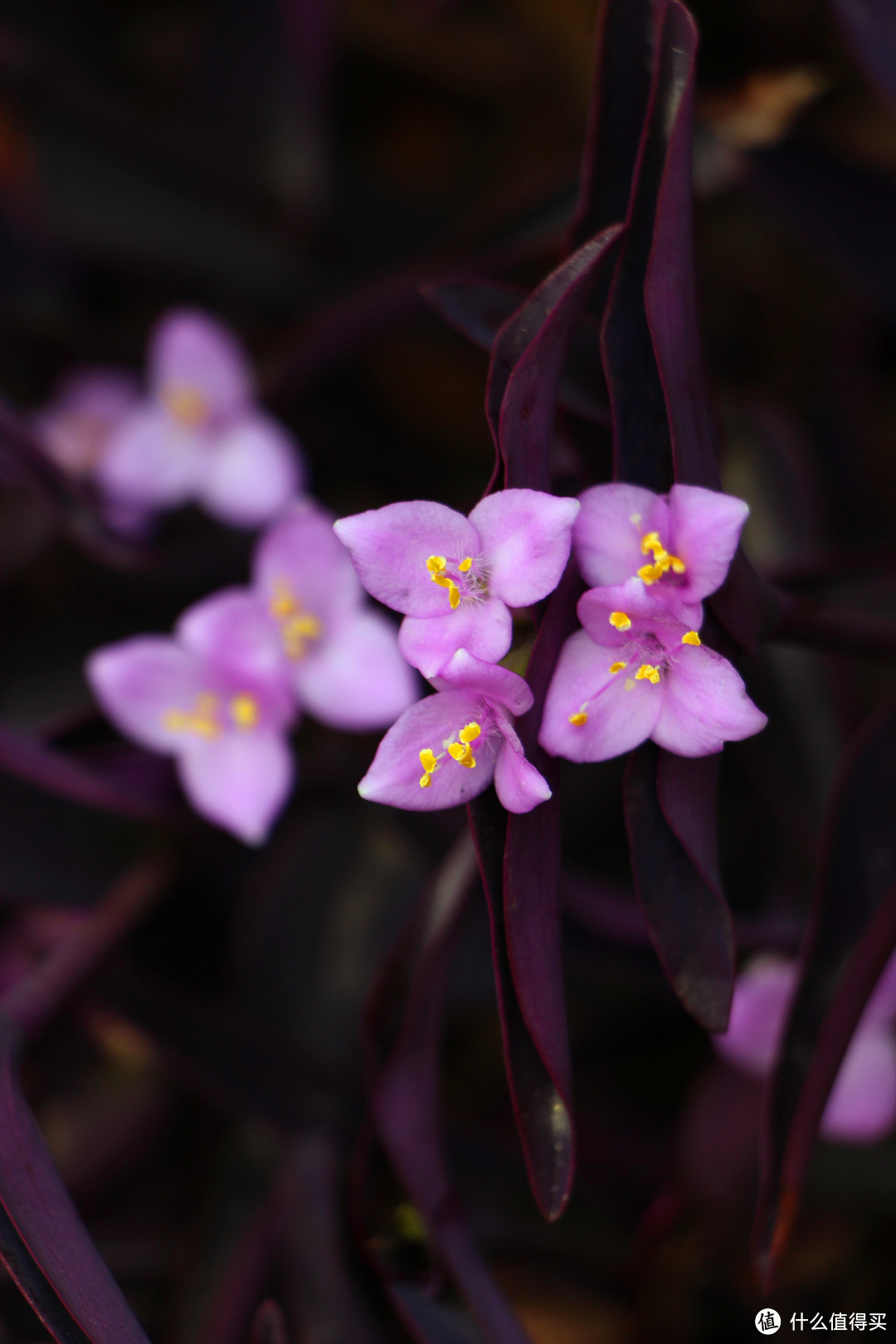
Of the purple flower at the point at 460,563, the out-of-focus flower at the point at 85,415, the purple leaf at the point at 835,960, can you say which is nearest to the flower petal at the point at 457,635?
the purple flower at the point at 460,563

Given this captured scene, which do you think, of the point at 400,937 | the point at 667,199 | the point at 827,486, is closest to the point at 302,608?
the point at 400,937

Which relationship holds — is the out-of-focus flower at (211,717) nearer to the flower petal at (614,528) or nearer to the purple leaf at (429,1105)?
the purple leaf at (429,1105)

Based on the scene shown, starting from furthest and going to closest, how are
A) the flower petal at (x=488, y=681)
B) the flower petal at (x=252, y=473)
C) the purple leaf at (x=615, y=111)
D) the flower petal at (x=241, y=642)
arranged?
the flower petal at (x=252, y=473) → the flower petal at (x=241, y=642) → the purple leaf at (x=615, y=111) → the flower petal at (x=488, y=681)

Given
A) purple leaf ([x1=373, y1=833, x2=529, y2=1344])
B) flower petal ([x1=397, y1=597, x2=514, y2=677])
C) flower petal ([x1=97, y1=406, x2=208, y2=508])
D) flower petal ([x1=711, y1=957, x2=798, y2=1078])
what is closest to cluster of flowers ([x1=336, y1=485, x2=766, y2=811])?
flower petal ([x1=397, y1=597, x2=514, y2=677])

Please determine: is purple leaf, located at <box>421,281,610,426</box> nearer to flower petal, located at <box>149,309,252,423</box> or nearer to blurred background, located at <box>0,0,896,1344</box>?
blurred background, located at <box>0,0,896,1344</box>

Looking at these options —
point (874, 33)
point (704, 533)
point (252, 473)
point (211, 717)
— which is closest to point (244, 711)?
point (211, 717)
